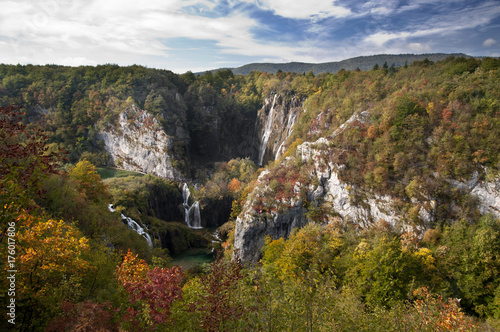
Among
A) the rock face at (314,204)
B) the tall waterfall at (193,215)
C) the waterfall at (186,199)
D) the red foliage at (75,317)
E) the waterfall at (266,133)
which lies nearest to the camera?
the red foliage at (75,317)

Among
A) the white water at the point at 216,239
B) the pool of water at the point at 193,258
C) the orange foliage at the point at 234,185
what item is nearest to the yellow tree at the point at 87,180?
the pool of water at the point at 193,258

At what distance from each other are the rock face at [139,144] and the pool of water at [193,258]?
2293 cm

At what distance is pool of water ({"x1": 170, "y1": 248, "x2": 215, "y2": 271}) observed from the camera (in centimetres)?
3272

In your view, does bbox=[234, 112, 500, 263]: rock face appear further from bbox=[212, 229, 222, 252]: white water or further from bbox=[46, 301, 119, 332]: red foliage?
bbox=[46, 301, 119, 332]: red foliage

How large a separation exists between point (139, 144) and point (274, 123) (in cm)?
3339

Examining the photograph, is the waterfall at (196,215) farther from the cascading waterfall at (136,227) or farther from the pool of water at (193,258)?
the cascading waterfall at (136,227)

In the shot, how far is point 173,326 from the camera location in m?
6.52

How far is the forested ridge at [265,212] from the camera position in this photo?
6.21 m

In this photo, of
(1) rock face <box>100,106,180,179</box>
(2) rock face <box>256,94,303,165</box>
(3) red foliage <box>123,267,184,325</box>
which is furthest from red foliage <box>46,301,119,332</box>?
(2) rock face <box>256,94,303,165</box>

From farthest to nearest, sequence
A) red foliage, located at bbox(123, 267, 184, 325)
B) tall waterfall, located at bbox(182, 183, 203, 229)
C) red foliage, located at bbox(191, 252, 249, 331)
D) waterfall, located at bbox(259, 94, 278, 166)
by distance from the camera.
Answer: waterfall, located at bbox(259, 94, 278, 166) → tall waterfall, located at bbox(182, 183, 203, 229) → red foliage, located at bbox(123, 267, 184, 325) → red foliage, located at bbox(191, 252, 249, 331)

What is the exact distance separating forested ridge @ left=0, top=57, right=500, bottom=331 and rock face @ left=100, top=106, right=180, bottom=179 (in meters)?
2.19

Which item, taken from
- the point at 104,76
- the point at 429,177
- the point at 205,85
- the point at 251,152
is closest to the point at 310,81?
the point at 251,152

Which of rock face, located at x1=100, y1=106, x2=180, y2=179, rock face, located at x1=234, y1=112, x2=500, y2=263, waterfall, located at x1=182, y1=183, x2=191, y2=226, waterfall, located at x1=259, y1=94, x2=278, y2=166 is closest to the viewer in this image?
rock face, located at x1=234, y1=112, x2=500, y2=263

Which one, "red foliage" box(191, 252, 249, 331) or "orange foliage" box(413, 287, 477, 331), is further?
"orange foliage" box(413, 287, 477, 331)
